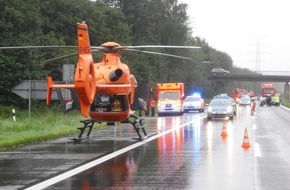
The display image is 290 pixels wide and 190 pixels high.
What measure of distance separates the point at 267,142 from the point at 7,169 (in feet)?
36.9

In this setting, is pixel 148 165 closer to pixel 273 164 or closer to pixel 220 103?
pixel 273 164

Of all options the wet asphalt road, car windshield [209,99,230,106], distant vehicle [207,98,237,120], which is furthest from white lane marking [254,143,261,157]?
car windshield [209,99,230,106]

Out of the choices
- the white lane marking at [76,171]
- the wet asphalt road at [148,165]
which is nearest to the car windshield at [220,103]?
the wet asphalt road at [148,165]

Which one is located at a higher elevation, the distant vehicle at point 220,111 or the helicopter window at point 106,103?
the helicopter window at point 106,103

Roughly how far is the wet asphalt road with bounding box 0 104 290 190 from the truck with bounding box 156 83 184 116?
27.4 meters

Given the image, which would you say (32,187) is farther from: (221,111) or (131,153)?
(221,111)

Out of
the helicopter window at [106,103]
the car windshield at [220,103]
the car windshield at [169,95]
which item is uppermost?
the helicopter window at [106,103]

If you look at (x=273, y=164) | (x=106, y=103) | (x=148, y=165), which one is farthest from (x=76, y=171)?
(x=106, y=103)

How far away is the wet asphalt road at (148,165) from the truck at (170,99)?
27.4 m

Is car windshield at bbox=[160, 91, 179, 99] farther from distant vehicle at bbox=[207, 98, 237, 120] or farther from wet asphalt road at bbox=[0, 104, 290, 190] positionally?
wet asphalt road at bbox=[0, 104, 290, 190]

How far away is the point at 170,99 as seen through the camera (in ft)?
160

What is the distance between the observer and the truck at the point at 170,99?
48.6 meters

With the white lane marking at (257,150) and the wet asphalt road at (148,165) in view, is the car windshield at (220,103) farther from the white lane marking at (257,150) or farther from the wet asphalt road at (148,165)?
the white lane marking at (257,150)

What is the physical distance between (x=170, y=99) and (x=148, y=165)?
115ft
